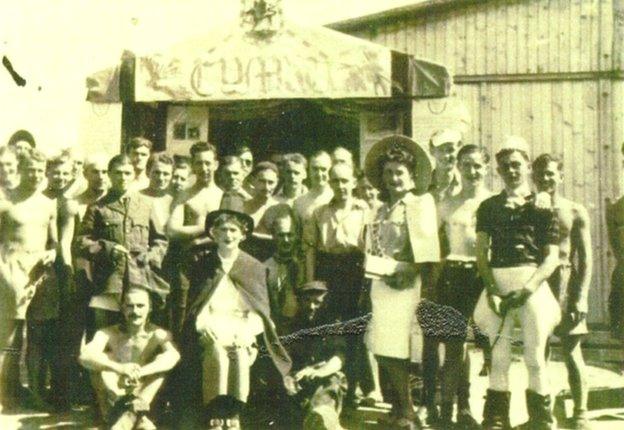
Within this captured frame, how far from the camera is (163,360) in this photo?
3.60 m

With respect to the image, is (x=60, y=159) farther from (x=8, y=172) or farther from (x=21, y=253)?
(x=21, y=253)

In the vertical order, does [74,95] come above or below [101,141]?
above

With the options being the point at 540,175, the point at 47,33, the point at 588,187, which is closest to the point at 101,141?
the point at 47,33

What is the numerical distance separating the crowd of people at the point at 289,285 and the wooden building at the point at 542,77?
2.61ft

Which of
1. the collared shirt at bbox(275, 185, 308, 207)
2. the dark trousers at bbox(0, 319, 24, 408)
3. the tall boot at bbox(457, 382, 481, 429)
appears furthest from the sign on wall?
the tall boot at bbox(457, 382, 481, 429)

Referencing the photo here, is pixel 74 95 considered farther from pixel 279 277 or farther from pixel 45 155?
pixel 279 277

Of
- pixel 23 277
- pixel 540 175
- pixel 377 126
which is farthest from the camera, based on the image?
pixel 377 126

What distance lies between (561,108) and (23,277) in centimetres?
339

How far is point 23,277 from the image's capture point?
3.99m

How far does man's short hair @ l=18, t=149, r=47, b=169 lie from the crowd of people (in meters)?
0.02

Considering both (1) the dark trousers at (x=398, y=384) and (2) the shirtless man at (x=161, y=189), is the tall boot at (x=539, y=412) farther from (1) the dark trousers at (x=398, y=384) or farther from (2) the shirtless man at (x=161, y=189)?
(2) the shirtless man at (x=161, y=189)

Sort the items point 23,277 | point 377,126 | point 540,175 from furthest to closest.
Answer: point 377,126, point 23,277, point 540,175

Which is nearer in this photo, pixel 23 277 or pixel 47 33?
pixel 23 277

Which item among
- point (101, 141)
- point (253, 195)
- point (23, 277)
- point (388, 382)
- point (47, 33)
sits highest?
point (47, 33)
